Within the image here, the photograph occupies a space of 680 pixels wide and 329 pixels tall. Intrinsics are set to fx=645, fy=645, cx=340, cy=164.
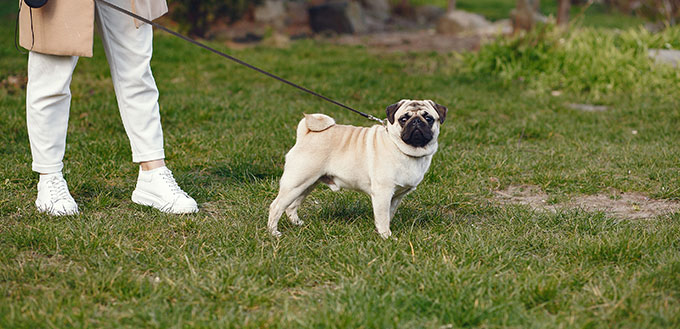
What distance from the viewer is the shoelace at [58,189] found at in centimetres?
372

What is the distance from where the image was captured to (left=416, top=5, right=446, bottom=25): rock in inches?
734

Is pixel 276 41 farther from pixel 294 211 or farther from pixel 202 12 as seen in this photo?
pixel 294 211

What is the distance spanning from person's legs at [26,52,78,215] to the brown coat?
0.13 meters

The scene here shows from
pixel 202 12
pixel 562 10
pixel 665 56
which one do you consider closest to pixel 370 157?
pixel 665 56

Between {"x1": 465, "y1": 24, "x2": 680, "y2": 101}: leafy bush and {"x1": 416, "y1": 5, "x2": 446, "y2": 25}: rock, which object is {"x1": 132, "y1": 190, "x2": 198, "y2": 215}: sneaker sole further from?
{"x1": 416, "y1": 5, "x2": 446, "y2": 25}: rock

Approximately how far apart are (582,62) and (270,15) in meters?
7.94

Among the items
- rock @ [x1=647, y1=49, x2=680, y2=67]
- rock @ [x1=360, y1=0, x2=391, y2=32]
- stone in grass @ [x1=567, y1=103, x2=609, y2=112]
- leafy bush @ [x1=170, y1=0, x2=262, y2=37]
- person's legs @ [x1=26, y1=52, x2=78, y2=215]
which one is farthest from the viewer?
rock @ [x1=360, y1=0, x2=391, y2=32]

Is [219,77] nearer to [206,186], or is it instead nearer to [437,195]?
[206,186]

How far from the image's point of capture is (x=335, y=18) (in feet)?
45.8

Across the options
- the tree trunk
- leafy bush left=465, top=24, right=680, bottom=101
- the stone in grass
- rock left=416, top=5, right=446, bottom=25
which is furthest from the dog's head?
rock left=416, top=5, right=446, bottom=25

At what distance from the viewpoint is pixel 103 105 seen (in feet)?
20.6

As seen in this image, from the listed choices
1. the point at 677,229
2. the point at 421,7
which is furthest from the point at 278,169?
the point at 421,7

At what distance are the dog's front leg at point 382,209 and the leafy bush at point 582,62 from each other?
5.03 m

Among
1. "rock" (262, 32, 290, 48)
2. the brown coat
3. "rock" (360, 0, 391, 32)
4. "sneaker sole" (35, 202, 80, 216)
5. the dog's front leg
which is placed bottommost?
"rock" (360, 0, 391, 32)
